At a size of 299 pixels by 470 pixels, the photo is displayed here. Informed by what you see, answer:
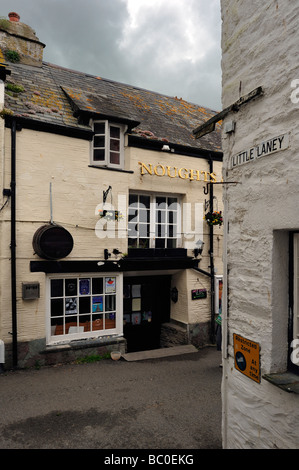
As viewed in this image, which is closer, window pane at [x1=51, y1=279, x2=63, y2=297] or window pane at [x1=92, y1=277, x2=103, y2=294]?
window pane at [x1=51, y1=279, x2=63, y2=297]

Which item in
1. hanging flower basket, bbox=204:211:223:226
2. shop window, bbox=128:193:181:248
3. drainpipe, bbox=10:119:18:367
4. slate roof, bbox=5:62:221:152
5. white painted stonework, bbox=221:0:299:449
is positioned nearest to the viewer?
white painted stonework, bbox=221:0:299:449

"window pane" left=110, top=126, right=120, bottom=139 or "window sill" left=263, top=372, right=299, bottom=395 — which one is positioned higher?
"window pane" left=110, top=126, right=120, bottom=139

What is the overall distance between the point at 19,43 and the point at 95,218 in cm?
637

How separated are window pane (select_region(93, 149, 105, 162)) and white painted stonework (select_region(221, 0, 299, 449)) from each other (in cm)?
531

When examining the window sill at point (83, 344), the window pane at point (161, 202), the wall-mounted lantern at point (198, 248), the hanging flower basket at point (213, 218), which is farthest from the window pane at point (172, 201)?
the window sill at point (83, 344)

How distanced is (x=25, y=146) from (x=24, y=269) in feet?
10.0

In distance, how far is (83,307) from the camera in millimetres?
8750

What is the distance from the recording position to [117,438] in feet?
16.4

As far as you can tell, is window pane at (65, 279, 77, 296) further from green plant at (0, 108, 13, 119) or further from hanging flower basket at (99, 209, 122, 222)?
green plant at (0, 108, 13, 119)

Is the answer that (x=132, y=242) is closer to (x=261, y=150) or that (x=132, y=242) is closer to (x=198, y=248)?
(x=198, y=248)

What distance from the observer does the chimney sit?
1001 cm

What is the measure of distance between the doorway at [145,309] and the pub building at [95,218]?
4cm

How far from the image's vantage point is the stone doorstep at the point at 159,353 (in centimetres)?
882

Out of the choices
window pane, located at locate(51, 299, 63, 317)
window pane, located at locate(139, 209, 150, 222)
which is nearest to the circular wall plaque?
window pane, located at locate(51, 299, 63, 317)
